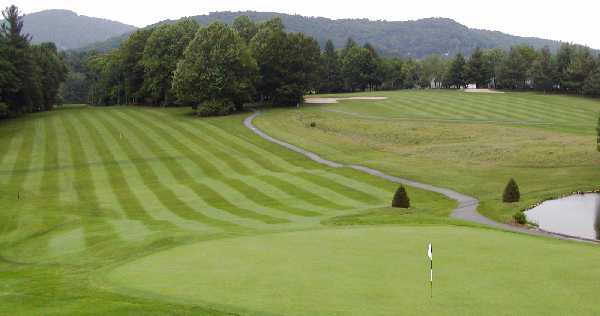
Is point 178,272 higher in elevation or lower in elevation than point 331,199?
higher

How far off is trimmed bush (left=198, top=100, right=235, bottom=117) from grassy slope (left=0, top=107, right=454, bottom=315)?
28.1 ft

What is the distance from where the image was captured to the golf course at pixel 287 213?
14023 millimetres

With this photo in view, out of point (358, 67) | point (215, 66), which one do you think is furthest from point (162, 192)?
point (358, 67)

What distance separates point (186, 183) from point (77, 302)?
37989 millimetres

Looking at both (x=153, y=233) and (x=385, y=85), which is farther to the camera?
(x=385, y=85)

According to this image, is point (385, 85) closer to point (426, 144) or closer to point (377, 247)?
point (426, 144)

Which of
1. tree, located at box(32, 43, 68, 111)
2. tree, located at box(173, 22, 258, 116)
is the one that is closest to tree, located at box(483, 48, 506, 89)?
tree, located at box(173, 22, 258, 116)

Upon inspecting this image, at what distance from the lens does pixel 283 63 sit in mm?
108688

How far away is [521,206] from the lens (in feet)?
124

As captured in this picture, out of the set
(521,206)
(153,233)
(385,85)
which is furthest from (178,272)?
(385,85)

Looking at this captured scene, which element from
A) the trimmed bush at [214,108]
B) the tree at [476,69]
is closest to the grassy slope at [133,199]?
the trimmed bush at [214,108]

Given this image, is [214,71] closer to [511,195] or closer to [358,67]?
[511,195]

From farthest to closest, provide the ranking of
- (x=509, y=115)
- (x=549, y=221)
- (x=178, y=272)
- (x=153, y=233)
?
(x=509, y=115) < (x=549, y=221) < (x=153, y=233) < (x=178, y=272)

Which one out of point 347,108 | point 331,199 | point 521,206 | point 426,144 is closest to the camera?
point 521,206
